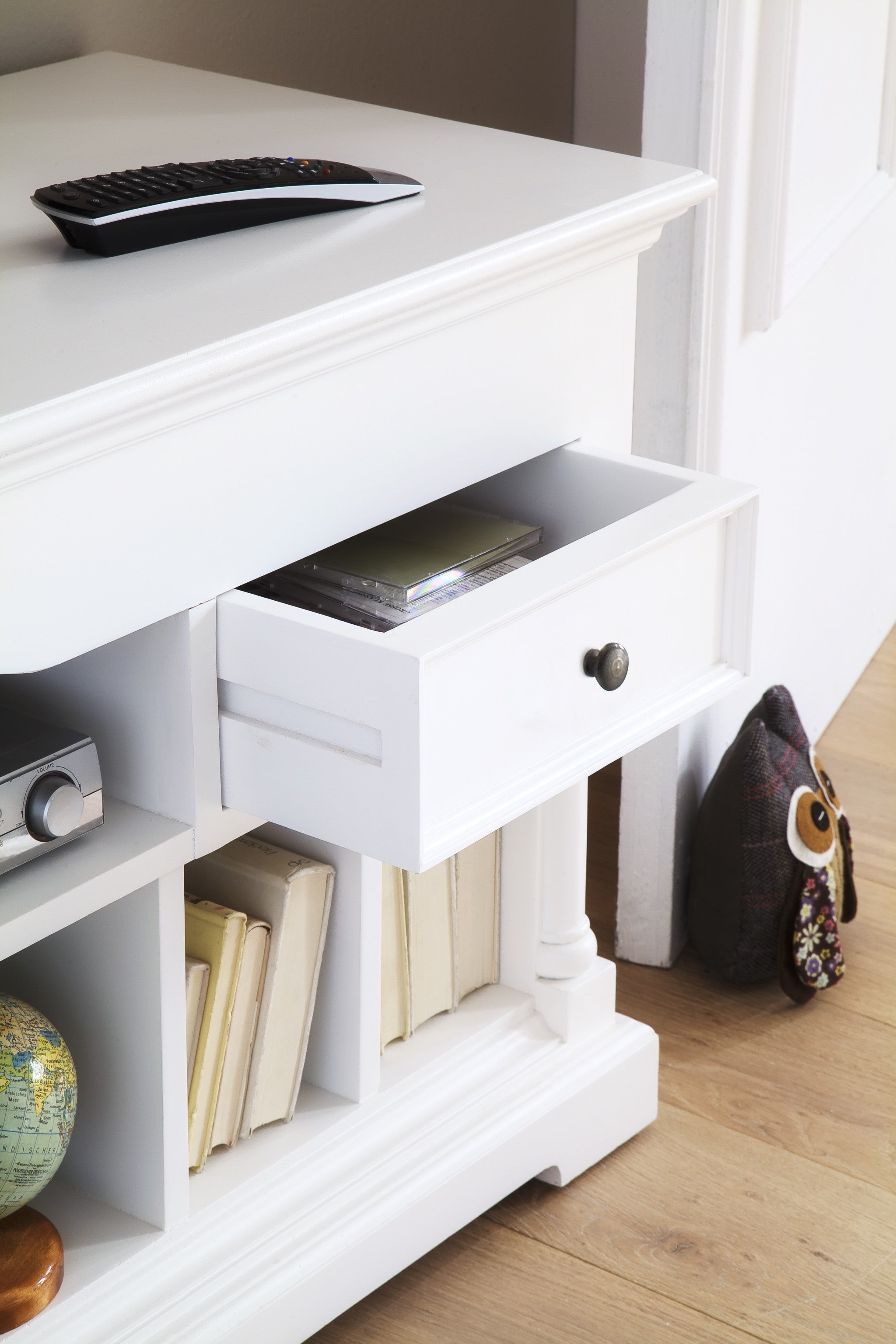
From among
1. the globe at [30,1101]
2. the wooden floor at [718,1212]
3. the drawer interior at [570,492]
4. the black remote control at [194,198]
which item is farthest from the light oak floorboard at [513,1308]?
the black remote control at [194,198]

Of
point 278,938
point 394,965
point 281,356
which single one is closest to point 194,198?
point 281,356

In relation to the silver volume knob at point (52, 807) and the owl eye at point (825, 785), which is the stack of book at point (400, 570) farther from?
the owl eye at point (825, 785)

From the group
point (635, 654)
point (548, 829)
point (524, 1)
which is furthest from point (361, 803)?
point (524, 1)

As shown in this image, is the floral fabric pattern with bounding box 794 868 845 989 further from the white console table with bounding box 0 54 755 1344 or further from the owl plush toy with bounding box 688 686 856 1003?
the white console table with bounding box 0 54 755 1344

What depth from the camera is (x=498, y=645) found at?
0.71m

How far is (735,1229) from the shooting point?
1.12 metres

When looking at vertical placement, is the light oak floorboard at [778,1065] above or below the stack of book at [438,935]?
below

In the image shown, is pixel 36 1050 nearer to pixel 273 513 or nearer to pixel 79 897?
pixel 79 897

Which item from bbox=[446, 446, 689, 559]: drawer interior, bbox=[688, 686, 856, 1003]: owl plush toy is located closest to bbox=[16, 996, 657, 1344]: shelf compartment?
bbox=[688, 686, 856, 1003]: owl plush toy

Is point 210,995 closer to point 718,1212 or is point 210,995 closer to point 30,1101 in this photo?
point 30,1101

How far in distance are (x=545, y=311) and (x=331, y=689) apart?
28cm

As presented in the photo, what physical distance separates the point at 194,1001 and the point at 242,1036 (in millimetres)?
59

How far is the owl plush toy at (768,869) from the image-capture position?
1341mm

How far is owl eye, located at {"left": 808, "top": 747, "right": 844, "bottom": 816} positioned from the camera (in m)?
1.42
